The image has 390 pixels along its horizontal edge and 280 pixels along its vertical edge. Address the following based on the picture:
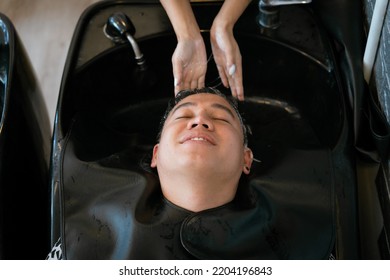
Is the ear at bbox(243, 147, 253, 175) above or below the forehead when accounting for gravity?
below

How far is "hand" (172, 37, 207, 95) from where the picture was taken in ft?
4.44

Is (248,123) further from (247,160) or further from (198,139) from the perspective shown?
(198,139)

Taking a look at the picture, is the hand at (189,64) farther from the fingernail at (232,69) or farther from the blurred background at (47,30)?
the blurred background at (47,30)

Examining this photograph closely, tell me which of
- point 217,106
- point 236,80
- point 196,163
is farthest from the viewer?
point 236,80

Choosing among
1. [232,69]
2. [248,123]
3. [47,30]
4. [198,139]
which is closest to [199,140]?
[198,139]

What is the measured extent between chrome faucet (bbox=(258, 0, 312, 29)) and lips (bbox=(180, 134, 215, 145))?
1.87ft

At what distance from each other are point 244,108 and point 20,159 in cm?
77

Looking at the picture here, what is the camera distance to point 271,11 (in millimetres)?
1514

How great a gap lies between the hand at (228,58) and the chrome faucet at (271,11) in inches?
7.0

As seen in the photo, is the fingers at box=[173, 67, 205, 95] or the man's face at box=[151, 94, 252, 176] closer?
the man's face at box=[151, 94, 252, 176]

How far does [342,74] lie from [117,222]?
82cm

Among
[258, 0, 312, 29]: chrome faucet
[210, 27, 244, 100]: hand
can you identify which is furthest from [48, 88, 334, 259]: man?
[258, 0, 312, 29]: chrome faucet

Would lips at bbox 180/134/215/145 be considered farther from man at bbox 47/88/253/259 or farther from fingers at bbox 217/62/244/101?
fingers at bbox 217/62/244/101

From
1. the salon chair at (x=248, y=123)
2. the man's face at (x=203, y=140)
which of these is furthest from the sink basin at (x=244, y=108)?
the man's face at (x=203, y=140)
